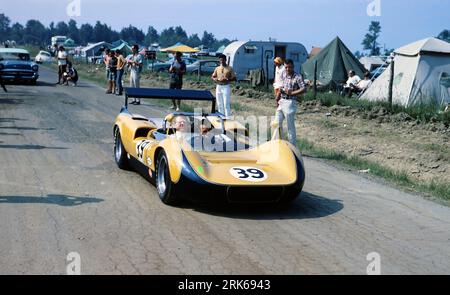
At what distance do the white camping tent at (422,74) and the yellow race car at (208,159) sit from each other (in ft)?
37.2

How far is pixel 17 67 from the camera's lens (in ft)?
79.7

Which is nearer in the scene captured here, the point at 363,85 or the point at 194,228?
the point at 194,228

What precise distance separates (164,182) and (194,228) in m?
1.13

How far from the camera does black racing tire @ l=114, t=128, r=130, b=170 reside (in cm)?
881

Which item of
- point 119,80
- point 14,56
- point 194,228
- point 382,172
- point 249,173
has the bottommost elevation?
point 382,172

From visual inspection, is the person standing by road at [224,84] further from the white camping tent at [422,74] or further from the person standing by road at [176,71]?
the white camping tent at [422,74]

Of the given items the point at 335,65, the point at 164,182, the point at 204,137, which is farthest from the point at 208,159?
the point at 335,65

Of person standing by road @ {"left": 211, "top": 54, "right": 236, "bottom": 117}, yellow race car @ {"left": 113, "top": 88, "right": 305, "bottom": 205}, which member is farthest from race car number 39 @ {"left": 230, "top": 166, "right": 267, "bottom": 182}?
person standing by road @ {"left": 211, "top": 54, "right": 236, "bottom": 117}

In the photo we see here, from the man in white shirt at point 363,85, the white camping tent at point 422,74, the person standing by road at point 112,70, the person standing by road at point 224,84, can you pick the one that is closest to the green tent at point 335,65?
the man in white shirt at point 363,85

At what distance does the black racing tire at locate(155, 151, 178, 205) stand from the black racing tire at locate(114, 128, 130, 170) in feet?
5.53

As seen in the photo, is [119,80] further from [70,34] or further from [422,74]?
[70,34]

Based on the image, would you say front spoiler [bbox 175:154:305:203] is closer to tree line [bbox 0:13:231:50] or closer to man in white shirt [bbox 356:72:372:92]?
man in white shirt [bbox 356:72:372:92]

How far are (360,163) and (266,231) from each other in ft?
15.9
